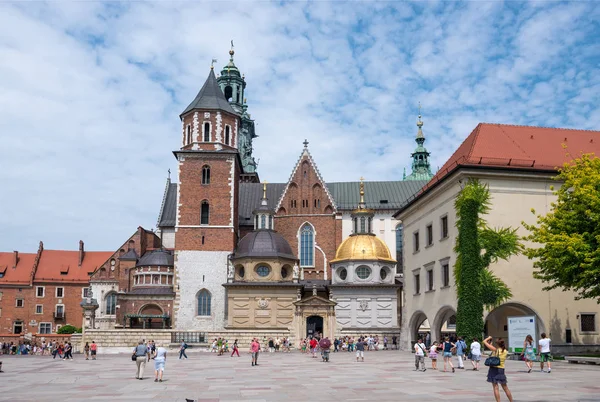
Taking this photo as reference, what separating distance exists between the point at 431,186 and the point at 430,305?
291 inches

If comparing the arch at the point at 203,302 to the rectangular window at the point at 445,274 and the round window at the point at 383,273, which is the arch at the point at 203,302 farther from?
the rectangular window at the point at 445,274

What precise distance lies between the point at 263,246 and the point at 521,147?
28.3 meters

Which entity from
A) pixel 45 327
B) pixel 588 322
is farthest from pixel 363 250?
pixel 45 327

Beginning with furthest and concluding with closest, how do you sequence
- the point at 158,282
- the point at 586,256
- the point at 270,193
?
the point at 270,193 → the point at 158,282 → the point at 586,256

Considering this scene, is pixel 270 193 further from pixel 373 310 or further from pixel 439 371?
pixel 439 371

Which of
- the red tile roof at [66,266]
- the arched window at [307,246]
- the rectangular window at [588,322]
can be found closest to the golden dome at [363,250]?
the arched window at [307,246]

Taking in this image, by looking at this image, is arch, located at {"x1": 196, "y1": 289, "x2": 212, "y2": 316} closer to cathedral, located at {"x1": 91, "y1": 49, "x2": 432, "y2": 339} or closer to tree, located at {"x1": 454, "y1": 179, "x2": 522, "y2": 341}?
cathedral, located at {"x1": 91, "y1": 49, "x2": 432, "y2": 339}

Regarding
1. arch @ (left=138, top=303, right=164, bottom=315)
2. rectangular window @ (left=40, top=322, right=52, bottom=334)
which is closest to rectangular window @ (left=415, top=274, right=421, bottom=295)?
arch @ (left=138, top=303, right=164, bottom=315)

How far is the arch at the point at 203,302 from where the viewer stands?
61.3 m

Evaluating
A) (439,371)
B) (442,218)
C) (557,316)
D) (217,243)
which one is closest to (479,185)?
(442,218)

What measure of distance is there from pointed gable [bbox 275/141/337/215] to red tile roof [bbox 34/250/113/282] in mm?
31340

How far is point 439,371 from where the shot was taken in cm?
2725

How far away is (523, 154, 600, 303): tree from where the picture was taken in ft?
96.5

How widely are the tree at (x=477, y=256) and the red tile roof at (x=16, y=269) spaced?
209 ft
